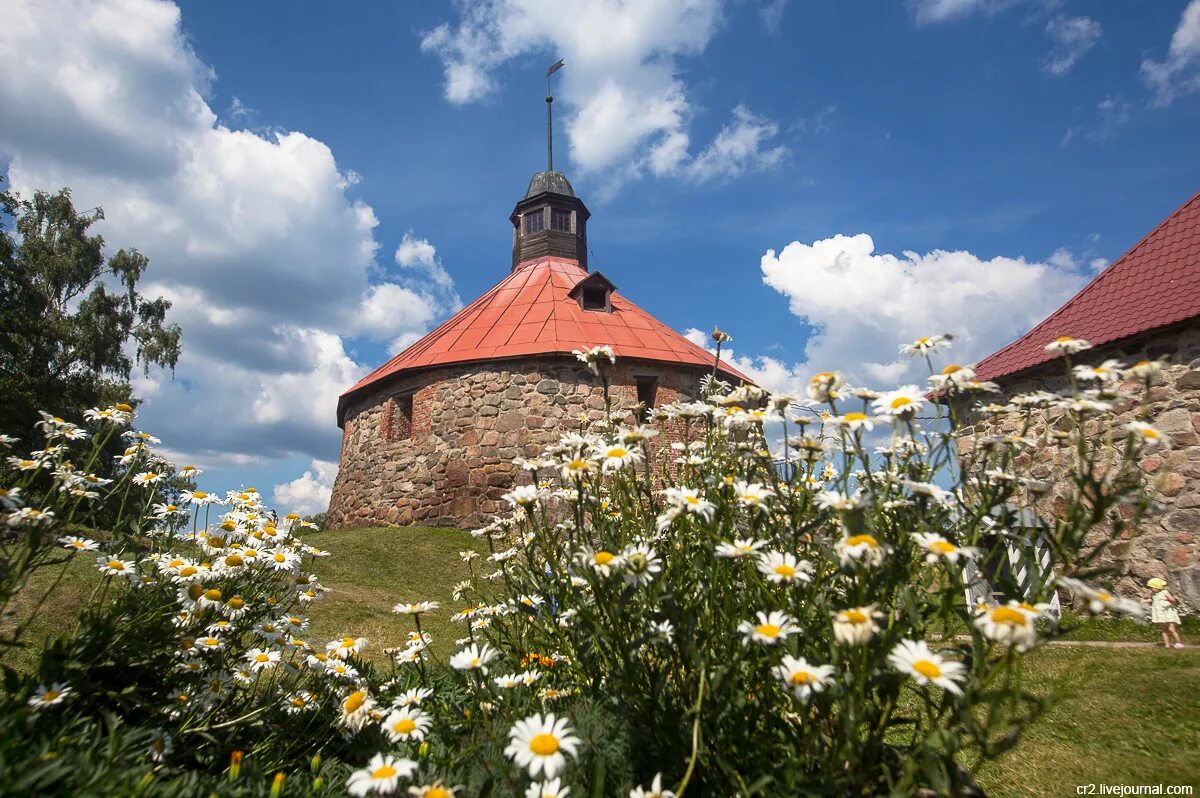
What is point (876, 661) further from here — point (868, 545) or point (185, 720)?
point (185, 720)

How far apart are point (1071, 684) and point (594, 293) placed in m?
12.6

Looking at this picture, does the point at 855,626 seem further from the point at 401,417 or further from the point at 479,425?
the point at 401,417

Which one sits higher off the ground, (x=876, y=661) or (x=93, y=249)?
(x=93, y=249)

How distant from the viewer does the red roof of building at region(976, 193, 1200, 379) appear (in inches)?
293

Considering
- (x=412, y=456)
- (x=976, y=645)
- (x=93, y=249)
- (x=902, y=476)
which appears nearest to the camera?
(x=976, y=645)

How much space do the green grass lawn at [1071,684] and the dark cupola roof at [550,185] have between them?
42.5 feet

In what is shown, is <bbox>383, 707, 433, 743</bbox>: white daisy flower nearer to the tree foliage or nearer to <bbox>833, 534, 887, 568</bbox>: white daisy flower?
<bbox>833, 534, 887, 568</bbox>: white daisy flower

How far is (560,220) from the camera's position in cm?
1936

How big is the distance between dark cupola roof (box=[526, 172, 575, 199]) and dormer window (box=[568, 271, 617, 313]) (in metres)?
4.61

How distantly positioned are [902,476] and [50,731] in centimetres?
299

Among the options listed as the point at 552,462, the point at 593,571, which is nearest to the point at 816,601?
the point at 593,571

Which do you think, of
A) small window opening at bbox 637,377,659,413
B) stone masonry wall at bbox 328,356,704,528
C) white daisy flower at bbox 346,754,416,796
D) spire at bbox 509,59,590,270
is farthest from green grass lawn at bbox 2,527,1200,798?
spire at bbox 509,59,590,270

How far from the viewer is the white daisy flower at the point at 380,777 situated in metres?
1.68

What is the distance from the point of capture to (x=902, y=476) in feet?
7.94
